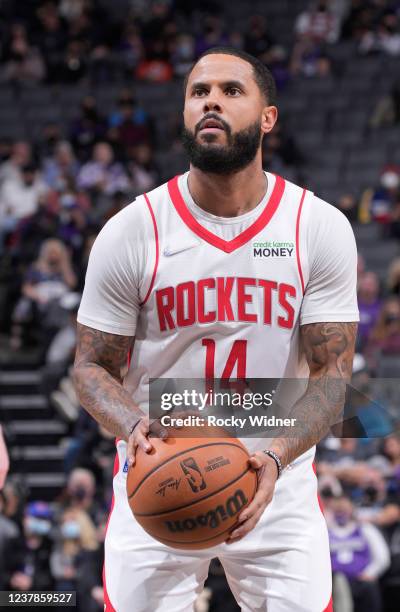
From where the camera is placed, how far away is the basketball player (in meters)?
3.93


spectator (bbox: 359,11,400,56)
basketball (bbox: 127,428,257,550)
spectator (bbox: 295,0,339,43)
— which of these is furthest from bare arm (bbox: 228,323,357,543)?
spectator (bbox: 295,0,339,43)

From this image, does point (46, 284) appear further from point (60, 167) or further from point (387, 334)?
point (387, 334)

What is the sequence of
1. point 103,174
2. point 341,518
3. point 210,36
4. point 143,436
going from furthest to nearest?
point 210,36
point 103,174
point 341,518
point 143,436

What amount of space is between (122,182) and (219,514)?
1022cm

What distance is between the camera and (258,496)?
3.47m

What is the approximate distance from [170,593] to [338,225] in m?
1.44

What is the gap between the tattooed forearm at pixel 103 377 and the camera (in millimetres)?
3842

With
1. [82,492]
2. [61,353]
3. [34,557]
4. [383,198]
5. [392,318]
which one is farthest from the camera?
[383,198]

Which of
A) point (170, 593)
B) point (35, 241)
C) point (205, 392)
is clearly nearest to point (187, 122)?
point (205, 392)

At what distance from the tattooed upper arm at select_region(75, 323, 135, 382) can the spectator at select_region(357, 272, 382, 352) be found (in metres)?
6.77

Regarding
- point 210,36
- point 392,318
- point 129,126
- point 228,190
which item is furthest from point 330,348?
point 210,36

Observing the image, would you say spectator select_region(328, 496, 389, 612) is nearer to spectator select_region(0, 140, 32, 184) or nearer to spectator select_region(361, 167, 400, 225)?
spectator select_region(361, 167, 400, 225)

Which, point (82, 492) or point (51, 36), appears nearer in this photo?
point (82, 492)
